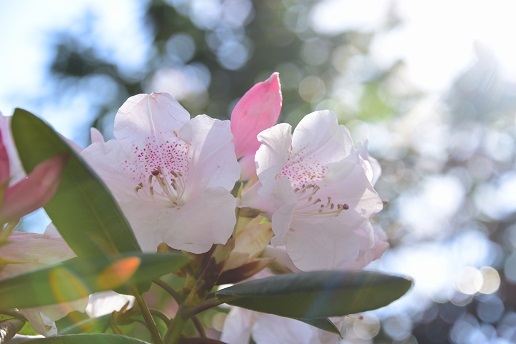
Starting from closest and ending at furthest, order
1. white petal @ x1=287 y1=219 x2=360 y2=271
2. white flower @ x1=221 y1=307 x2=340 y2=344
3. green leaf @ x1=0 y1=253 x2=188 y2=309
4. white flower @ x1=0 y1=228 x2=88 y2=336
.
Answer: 1. green leaf @ x1=0 y1=253 x2=188 y2=309
2. white flower @ x1=0 y1=228 x2=88 y2=336
3. white petal @ x1=287 y1=219 x2=360 y2=271
4. white flower @ x1=221 y1=307 x2=340 y2=344

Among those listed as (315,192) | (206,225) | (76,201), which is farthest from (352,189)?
(76,201)

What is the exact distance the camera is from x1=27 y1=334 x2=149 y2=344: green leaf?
0.47 m

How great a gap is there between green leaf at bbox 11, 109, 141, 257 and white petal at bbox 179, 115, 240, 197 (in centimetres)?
12

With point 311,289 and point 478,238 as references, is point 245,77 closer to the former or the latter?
point 478,238

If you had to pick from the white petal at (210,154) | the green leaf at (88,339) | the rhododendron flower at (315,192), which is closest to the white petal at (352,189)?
the rhododendron flower at (315,192)

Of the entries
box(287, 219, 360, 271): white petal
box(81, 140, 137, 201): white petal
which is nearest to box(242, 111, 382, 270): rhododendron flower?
box(287, 219, 360, 271): white petal

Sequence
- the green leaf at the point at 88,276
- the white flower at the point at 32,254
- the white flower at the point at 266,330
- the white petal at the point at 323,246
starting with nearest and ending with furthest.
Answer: the green leaf at the point at 88,276 < the white flower at the point at 32,254 < the white petal at the point at 323,246 < the white flower at the point at 266,330

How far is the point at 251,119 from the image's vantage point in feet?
2.08

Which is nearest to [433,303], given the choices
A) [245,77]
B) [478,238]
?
[478,238]

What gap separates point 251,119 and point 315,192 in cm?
10

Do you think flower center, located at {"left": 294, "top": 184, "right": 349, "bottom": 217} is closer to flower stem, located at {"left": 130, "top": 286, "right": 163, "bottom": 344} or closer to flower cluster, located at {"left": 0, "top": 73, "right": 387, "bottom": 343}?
flower cluster, located at {"left": 0, "top": 73, "right": 387, "bottom": 343}

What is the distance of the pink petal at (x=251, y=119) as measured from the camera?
24.9 inches

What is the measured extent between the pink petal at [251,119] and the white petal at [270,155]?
3cm

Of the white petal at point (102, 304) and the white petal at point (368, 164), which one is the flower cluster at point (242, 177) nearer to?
the white petal at point (368, 164)
